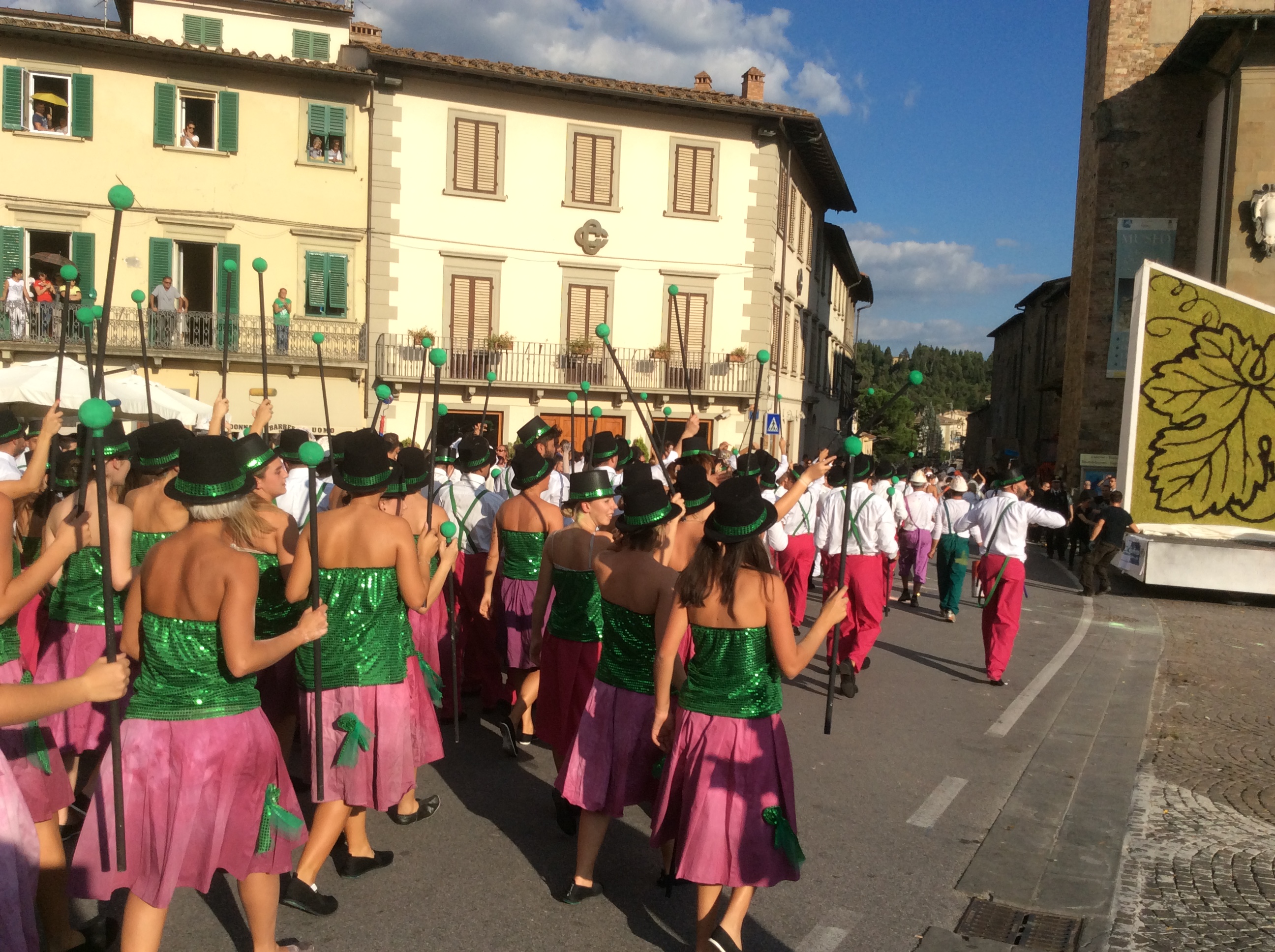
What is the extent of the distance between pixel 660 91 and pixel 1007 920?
23.5 meters

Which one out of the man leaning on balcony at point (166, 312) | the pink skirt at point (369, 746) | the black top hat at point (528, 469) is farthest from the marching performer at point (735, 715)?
the man leaning on balcony at point (166, 312)

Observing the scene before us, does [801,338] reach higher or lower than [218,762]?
higher

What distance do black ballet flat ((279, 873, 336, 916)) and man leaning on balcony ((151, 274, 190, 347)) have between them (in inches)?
805

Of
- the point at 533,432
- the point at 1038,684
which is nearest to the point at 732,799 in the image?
the point at 533,432

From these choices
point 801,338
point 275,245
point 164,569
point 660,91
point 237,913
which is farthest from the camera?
point 801,338

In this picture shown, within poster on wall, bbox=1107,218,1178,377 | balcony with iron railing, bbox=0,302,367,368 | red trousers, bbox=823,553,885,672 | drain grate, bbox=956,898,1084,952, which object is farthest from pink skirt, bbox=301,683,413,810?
poster on wall, bbox=1107,218,1178,377

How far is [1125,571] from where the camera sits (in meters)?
17.5

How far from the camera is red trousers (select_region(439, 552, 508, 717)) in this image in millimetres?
7629

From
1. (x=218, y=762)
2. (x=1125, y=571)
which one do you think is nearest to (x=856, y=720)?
(x=218, y=762)

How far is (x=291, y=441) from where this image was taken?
21.5 feet

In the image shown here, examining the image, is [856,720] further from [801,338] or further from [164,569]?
[801,338]

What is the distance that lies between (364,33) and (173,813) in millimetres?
24795

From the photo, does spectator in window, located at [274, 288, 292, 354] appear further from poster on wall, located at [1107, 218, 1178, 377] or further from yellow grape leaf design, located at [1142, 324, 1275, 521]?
poster on wall, located at [1107, 218, 1178, 377]

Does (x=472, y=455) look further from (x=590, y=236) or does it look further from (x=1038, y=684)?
(x=590, y=236)
